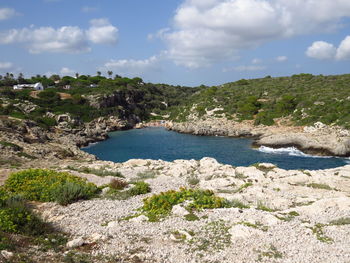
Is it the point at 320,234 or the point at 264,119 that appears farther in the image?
the point at 264,119

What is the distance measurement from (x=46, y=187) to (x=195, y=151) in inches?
1606

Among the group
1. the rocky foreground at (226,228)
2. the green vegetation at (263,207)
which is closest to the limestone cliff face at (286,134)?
the rocky foreground at (226,228)

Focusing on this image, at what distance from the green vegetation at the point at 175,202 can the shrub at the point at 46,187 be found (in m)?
3.90

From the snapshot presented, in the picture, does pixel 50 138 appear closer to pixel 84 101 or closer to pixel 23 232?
pixel 84 101

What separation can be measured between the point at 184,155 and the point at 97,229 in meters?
40.7

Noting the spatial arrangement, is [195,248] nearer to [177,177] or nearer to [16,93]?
[177,177]

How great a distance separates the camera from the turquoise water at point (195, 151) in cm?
4325

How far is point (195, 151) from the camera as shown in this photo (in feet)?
179

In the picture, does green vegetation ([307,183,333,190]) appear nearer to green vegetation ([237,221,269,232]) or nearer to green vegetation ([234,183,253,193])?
green vegetation ([234,183,253,193])

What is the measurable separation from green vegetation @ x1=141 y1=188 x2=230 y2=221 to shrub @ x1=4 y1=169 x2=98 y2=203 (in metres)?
3.90

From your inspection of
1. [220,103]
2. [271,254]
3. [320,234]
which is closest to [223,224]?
[271,254]

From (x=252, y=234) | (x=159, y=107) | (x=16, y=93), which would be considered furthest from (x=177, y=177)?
(x=159, y=107)

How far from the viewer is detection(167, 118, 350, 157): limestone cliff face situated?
46.8m

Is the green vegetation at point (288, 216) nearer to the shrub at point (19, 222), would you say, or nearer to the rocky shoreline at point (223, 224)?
the rocky shoreline at point (223, 224)
